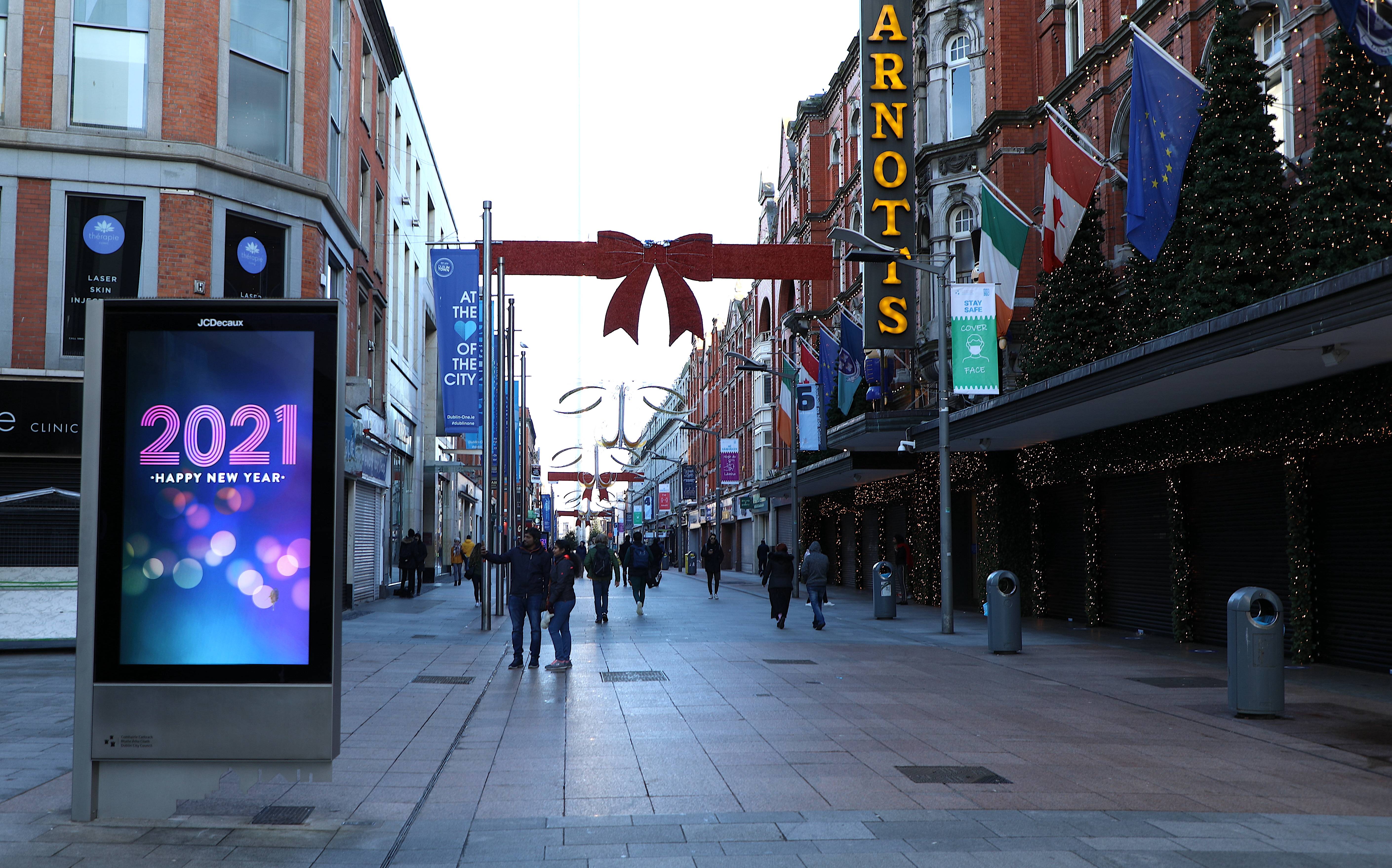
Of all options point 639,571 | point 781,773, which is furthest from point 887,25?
point 781,773

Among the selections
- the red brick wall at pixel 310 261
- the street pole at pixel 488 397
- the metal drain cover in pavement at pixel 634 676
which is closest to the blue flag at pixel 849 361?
the street pole at pixel 488 397

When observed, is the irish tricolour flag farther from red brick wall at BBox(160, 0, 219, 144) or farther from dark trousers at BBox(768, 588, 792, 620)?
red brick wall at BBox(160, 0, 219, 144)

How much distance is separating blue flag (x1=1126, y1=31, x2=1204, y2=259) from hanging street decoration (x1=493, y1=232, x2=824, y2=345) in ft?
Answer: 19.8

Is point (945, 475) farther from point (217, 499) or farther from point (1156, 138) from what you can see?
point (217, 499)

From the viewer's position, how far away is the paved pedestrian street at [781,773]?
6250mm

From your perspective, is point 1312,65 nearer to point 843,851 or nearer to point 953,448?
point 953,448

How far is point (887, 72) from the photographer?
93.7 ft

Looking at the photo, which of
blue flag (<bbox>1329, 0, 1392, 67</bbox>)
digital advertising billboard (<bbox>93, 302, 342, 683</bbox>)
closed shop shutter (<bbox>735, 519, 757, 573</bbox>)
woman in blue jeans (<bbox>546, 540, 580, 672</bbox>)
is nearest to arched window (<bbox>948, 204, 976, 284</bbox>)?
blue flag (<bbox>1329, 0, 1392, 67</bbox>)

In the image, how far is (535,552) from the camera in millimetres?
15656

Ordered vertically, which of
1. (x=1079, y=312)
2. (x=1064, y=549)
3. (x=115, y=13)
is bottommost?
(x=1064, y=549)

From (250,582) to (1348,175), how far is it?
13851 millimetres

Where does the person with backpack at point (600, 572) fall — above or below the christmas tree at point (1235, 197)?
below

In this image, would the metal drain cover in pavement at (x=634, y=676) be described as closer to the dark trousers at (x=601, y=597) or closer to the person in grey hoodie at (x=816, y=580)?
the person in grey hoodie at (x=816, y=580)

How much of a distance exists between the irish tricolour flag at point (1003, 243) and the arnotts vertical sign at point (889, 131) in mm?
5208
